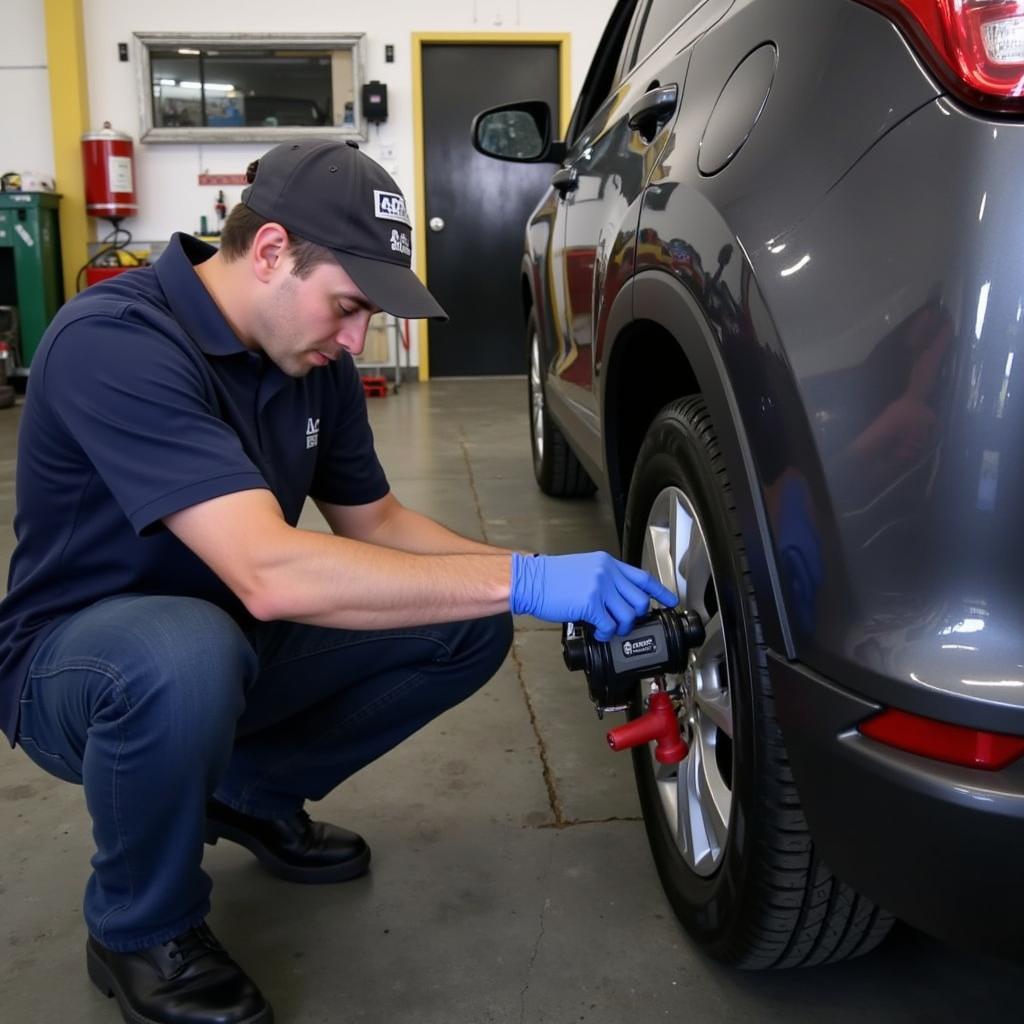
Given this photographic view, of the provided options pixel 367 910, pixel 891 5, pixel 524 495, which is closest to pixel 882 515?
pixel 891 5

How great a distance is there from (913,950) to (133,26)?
27.4 feet

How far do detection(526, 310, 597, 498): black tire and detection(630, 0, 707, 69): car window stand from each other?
157cm

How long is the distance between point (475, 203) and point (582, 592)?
7413mm

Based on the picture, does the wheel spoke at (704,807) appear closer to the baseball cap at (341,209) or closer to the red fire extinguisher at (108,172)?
the baseball cap at (341,209)

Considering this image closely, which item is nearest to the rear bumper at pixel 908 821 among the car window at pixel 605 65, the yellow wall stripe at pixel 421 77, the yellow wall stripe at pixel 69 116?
the car window at pixel 605 65

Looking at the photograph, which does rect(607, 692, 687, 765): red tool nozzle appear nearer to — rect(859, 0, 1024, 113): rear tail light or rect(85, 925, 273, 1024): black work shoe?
rect(85, 925, 273, 1024): black work shoe

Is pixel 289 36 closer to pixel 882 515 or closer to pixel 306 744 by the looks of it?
pixel 306 744

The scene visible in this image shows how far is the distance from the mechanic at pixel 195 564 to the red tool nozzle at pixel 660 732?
16cm

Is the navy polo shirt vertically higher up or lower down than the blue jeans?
higher up

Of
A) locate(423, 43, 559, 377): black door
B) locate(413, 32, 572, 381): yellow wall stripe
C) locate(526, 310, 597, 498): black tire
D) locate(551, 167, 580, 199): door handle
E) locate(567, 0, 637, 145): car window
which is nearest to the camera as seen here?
locate(551, 167, 580, 199): door handle

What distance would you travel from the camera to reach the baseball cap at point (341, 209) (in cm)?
140

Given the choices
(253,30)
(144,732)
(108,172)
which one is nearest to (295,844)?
(144,732)

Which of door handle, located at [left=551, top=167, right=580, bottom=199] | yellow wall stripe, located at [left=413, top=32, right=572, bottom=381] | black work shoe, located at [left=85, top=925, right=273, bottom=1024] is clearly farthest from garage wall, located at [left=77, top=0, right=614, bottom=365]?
black work shoe, located at [left=85, top=925, right=273, bottom=1024]

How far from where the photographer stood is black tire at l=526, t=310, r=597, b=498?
398 cm
